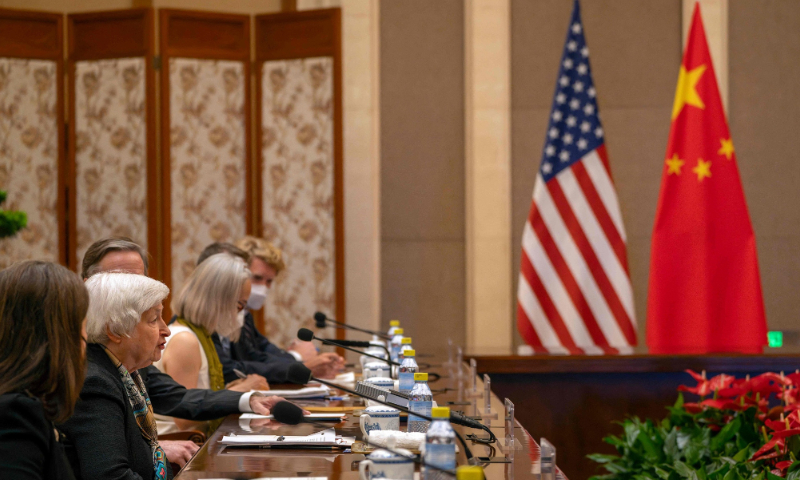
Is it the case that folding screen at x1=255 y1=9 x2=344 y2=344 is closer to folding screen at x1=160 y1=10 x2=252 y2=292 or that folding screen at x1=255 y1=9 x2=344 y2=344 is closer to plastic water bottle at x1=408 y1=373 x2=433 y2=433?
folding screen at x1=160 y1=10 x2=252 y2=292

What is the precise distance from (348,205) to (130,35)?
1.92 metres

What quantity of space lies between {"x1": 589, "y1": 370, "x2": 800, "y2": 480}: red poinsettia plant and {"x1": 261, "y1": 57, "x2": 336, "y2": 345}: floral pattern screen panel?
8.63 ft

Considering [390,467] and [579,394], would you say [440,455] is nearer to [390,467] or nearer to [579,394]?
[390,467]

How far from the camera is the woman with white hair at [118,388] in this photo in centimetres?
190

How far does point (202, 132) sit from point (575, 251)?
2.52m

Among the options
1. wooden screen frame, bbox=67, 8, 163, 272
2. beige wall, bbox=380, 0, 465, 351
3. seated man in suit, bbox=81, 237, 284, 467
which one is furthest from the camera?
beige wall, bbox=380, 0, 465, 351

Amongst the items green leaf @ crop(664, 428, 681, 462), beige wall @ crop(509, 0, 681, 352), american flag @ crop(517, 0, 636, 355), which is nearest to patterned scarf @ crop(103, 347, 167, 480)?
green leaf @ crop(664, 428, 681, 462)

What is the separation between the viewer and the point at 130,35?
5.47 meters

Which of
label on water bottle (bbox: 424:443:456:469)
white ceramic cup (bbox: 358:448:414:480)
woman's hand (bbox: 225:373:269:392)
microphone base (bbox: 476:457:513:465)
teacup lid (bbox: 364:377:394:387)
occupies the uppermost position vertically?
label on water bottle (bbox: 424:443:456:469)

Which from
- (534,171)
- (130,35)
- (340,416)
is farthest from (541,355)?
(130,35)

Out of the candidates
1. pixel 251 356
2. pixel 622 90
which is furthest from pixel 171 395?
pixel 622 90

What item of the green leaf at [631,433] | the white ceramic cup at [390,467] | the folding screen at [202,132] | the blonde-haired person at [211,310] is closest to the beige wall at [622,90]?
the folding screen at [202,132]

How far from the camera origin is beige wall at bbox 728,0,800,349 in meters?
6.29

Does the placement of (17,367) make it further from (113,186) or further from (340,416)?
(113,186)
